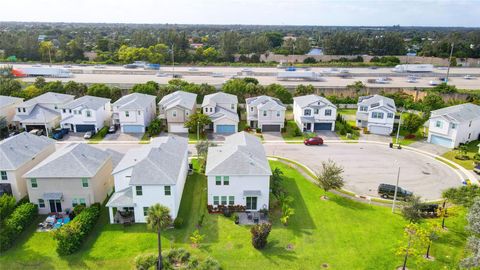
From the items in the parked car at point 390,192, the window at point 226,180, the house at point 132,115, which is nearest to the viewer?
the window at point 226,180

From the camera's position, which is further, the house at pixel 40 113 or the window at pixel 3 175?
the house at pixel 40 113

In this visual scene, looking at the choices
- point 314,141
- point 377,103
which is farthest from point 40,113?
point 377,103

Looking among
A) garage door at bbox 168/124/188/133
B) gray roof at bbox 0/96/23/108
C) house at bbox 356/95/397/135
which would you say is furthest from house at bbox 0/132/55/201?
house at bbox 356/95/397/135

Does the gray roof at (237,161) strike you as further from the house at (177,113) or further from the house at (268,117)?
the house at (268,117)

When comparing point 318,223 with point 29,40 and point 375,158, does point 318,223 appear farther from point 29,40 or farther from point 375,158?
point 29,40

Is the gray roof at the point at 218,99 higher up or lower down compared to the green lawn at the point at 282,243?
higher up

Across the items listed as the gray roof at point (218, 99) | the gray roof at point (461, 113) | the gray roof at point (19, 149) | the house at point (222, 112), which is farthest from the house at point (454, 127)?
the gray roof at point (19, 149)

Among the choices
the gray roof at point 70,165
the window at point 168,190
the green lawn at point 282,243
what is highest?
the gray roof at point 70,165

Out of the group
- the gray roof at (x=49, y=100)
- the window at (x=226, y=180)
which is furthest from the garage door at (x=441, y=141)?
the gray roof at (x=49, y=100)

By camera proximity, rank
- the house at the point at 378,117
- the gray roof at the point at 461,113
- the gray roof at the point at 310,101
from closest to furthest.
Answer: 1. the gray roof at the point at 461,113
2. the house at the point at 378,117
3. the gray roof at the point at 310,101

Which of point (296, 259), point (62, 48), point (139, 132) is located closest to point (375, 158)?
point (296, 259)
